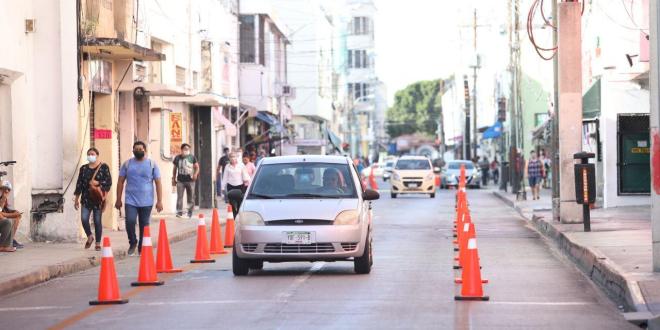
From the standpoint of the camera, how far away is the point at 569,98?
28.2m

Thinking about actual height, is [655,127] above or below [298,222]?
above

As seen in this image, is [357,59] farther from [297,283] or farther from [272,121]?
[297,283]

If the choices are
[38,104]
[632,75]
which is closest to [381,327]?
[38,104]

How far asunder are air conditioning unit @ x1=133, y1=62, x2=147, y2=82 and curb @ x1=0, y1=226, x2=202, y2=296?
10.8m

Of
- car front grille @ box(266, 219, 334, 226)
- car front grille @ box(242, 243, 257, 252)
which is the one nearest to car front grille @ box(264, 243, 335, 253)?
car front grille @ box(242, 243, 257, 252)

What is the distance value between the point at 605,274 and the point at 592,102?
2307 centimetres

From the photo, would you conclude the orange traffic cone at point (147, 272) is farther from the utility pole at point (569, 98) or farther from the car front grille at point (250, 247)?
the utility pole at point (569, 98)

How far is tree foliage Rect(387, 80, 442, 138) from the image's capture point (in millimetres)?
185387

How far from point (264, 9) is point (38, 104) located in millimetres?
36984

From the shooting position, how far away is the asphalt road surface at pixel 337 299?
12.9 m

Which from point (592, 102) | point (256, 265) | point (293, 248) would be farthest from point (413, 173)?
point (293, 248)

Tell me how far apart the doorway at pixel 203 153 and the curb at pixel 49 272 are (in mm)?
19953

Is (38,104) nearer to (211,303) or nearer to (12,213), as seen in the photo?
(12,213)

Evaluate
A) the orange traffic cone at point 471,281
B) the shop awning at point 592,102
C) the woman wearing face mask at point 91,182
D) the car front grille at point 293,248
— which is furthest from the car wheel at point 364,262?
the shop awning at point 592,102
